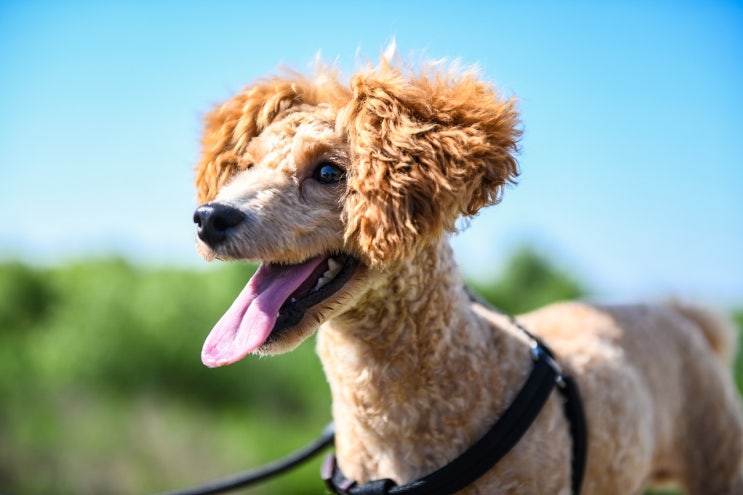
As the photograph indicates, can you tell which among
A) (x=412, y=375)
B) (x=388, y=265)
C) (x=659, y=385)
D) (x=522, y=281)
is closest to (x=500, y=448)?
(x=412, y=375)

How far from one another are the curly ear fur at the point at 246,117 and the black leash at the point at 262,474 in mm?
1112

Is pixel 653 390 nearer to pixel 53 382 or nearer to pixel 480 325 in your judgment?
pixel 480 325

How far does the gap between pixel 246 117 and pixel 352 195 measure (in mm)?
570

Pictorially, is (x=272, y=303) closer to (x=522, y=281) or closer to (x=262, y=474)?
(x=262, y=474)

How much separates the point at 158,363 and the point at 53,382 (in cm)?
129

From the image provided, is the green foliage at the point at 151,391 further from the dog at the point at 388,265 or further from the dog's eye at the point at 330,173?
the dog's eye at the point at 330,173

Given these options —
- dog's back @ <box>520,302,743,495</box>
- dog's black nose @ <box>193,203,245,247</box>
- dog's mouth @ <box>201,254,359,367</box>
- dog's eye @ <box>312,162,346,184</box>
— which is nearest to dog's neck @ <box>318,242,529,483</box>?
dog's mouth @ <box>201,254,359,367</box>

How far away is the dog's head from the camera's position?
194 centimetres

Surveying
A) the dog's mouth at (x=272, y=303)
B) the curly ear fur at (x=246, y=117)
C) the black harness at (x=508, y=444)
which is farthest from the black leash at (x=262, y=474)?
the curly ear fur at (x=246, y=117)

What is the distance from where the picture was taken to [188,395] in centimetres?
912

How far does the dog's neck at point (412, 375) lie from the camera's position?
2.15m

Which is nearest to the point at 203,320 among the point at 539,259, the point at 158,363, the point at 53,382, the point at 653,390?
the point at 158,363

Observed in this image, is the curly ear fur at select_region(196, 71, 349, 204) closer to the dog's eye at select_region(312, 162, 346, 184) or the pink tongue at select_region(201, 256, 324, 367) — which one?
the dog's eye at select_region(312, 162, 346, 184)

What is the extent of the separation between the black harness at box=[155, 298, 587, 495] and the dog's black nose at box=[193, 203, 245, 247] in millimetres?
884
